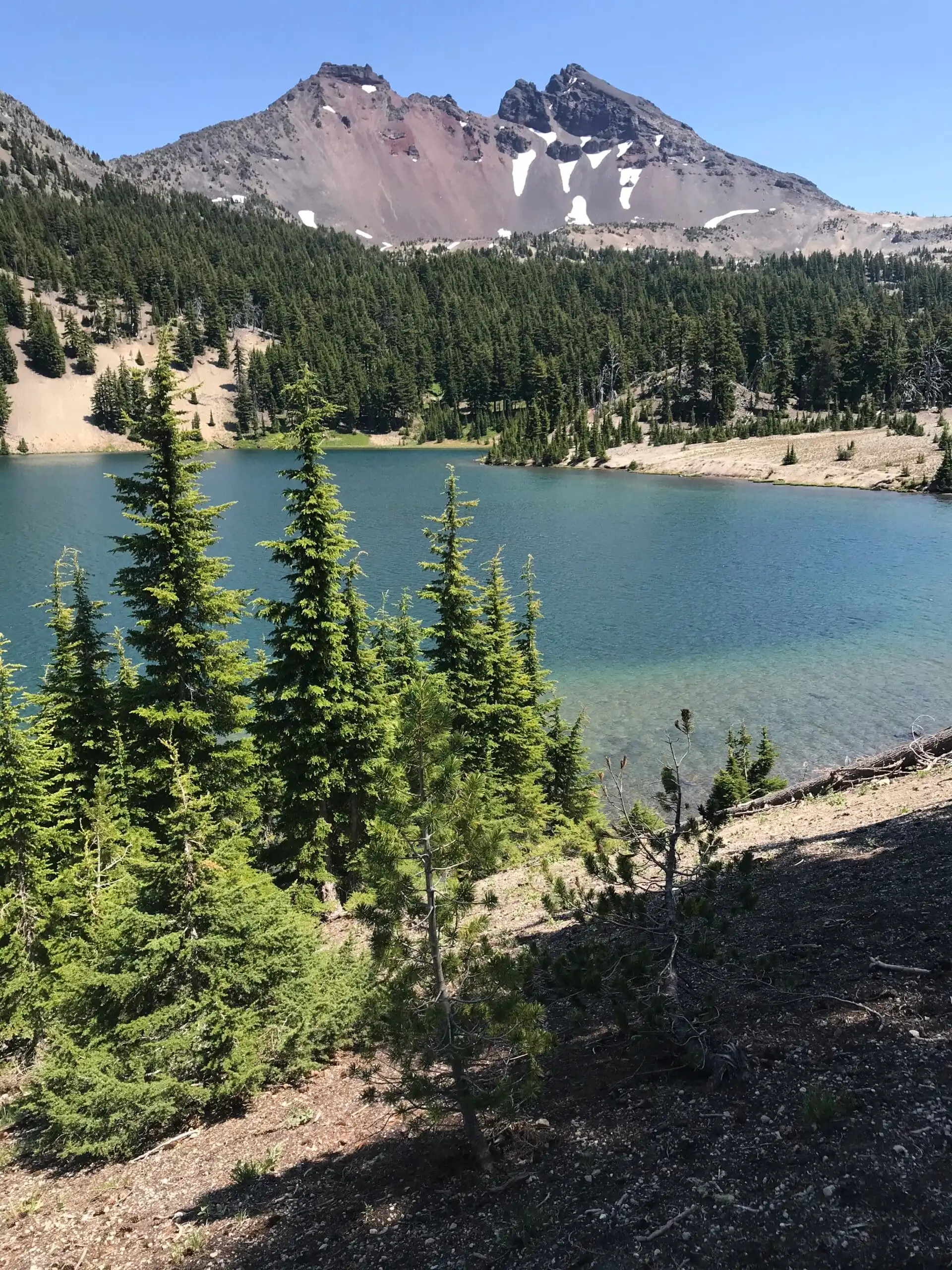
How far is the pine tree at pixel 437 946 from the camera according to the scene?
23.8 ft

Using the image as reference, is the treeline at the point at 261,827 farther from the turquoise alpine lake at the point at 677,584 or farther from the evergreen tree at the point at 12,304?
the evergreen tree at the point at 12,304

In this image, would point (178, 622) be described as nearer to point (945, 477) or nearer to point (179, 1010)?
point (179, 1010)

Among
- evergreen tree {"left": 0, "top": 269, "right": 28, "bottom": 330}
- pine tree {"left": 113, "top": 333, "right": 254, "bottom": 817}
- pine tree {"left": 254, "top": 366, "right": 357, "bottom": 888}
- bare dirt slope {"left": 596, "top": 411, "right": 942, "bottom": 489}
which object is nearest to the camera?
pine tree {"left": 113, "top": 333, "right": 254, "bottom": 817}

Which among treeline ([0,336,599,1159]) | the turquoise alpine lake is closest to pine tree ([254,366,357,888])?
treeline ([0,336,599,1159])

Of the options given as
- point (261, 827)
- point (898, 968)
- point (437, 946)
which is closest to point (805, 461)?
point (261, 827)

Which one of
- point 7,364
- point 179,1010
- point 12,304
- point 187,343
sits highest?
point 12,304

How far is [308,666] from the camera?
19312 millimetres

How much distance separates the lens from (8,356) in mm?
150250

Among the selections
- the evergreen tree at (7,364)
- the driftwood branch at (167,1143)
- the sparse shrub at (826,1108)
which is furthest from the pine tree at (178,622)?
the evergreen tree at (7,364)

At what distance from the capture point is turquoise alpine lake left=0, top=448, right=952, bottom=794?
1288 inches

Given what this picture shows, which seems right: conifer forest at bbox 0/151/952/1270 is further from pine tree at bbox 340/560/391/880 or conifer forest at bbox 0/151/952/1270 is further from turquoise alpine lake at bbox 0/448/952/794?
turquoise alpine lake at bbox 0/448/952/794

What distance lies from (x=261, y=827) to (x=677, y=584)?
4009 centimetres

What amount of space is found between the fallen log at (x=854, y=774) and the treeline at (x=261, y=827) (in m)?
5.12

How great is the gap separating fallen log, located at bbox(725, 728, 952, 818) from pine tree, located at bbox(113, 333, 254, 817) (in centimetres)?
1310
